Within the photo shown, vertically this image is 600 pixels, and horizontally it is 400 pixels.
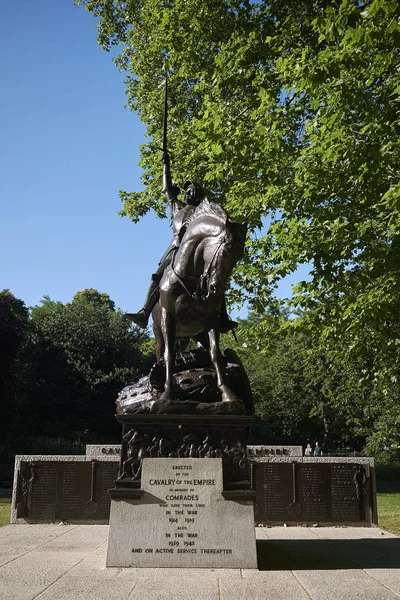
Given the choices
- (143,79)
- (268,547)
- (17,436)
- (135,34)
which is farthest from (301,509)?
(17,436)

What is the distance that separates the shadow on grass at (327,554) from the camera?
21.9 ft

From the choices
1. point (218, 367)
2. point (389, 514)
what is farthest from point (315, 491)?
point (218, 367)

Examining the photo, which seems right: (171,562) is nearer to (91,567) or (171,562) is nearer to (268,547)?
(91,567)

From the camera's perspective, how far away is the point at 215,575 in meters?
6.10

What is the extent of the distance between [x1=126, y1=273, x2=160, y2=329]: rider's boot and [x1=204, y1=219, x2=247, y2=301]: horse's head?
1.66 metres

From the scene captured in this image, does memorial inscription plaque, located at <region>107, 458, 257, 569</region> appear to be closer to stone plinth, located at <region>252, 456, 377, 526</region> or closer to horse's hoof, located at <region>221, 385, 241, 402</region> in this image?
horse's hoof, located at <region>221, 385, 241, 402</region>

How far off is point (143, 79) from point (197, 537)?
16.9m

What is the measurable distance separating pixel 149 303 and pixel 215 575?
13.3 ft

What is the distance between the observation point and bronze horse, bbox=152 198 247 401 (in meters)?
7.12

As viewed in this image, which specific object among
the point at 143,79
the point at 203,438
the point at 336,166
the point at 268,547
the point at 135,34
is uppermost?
the point at 135,34

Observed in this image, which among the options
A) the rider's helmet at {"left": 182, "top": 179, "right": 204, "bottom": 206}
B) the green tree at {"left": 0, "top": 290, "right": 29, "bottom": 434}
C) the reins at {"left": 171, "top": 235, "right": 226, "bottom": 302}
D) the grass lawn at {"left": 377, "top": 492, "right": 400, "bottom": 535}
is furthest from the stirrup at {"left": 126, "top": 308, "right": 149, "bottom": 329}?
the green tree at {"left": 0, "top": 290, "right": 29, "bottom": 434}

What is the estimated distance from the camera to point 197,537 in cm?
657

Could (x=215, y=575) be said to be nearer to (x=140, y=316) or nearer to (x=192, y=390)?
(x=192, y=390)

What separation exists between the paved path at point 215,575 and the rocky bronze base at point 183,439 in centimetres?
115
